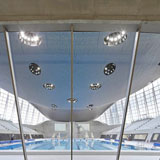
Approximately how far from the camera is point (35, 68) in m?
11.8

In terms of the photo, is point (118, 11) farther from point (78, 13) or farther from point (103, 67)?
point (103, 67)

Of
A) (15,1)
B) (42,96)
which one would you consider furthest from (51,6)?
(42,96)

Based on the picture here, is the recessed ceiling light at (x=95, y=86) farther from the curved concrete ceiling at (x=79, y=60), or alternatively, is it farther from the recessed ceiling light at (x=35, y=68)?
the recessed ceiling light at (x=35, y=68)

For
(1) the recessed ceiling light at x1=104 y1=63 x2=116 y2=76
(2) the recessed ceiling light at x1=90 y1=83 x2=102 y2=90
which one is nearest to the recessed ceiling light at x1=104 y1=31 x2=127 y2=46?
(1) the recessed ceiling light at x1=104 y1=63 x2=116 y2=76

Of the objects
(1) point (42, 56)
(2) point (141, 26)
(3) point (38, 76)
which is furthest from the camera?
(3) point (38, 76)

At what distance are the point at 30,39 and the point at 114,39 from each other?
5.13 m

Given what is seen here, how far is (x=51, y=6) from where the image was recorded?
3682 millimetres

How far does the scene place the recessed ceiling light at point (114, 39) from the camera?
28.1 feet

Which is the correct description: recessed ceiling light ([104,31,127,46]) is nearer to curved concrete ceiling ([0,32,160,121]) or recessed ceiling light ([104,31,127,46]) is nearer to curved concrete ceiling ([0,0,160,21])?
curved concrete ceiling ([0,32,160,121])

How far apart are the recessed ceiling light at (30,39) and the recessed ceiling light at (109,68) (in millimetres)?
5832

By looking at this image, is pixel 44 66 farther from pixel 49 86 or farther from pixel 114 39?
pixel 114 39

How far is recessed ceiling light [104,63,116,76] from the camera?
459 inches

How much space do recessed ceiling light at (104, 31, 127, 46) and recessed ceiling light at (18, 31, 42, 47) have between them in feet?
13.4

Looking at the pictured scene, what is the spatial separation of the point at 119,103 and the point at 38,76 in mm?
39434
